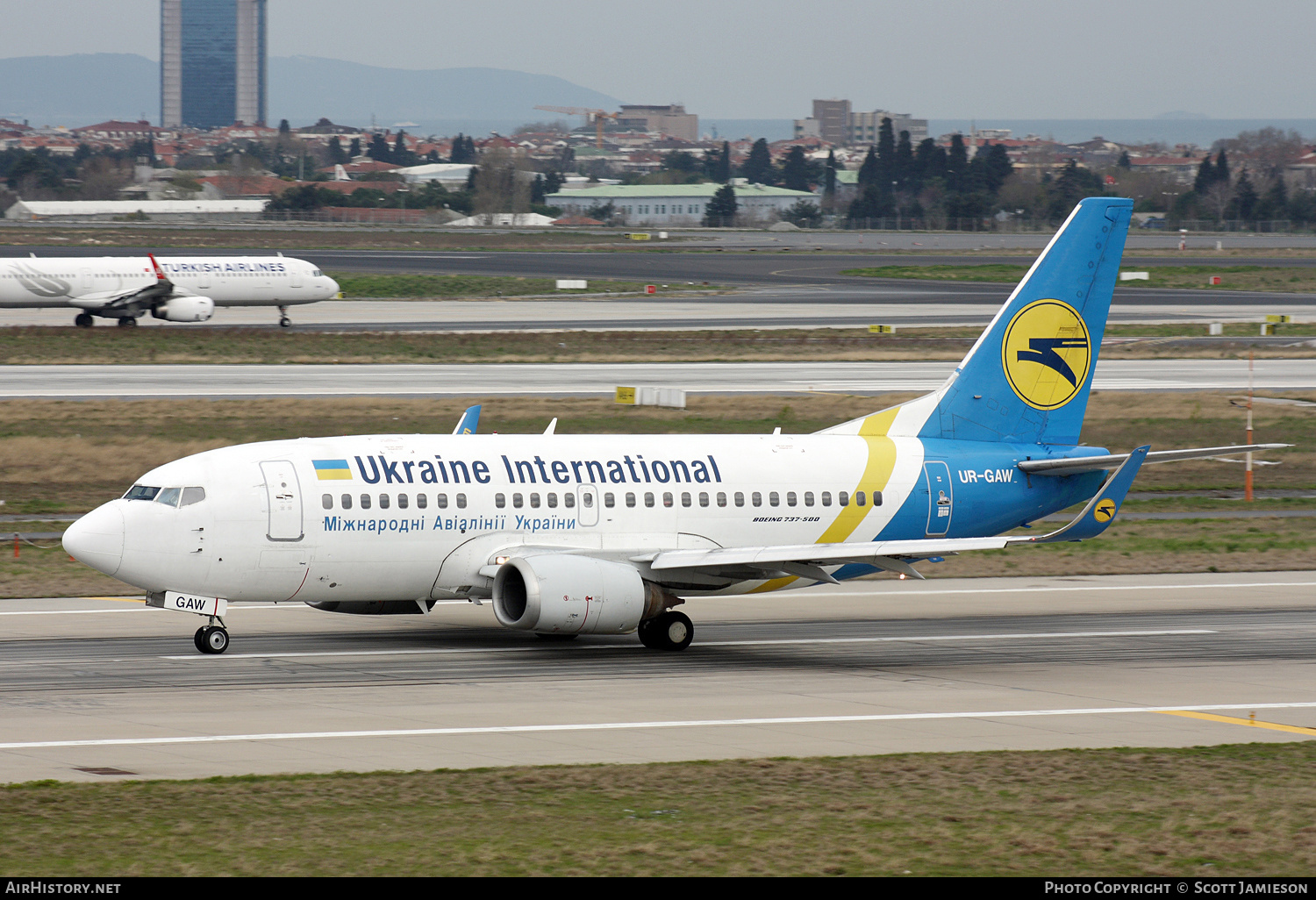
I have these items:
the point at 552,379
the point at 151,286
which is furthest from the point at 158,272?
the point at 552,379

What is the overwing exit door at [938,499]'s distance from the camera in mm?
32906

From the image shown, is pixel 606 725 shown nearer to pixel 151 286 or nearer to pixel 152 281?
pixel 151 286

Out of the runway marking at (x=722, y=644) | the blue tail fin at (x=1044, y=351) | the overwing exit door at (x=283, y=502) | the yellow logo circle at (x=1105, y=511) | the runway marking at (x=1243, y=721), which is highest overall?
the blue tail fin at (x=1044, y=351)

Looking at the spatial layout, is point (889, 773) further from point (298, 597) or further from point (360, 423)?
point (360, 423)

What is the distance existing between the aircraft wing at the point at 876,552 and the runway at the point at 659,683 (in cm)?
172

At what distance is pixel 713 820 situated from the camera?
57.1 feet

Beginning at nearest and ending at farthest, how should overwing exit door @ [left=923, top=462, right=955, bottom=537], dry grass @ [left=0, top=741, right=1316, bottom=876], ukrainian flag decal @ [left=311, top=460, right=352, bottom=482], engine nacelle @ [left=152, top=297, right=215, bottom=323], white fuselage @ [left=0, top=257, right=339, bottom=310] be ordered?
dry grass @ [left=0, top=741, right=1316, bottom=876] → ukrainian flag decal @ [left=311, top=460, right=352, bottom=482] → overwing exit door @ [left=923, top=462, right=955, bottom=537] → white fuselage @ [left=0, top=257, right=339, bottom=310] → engine nacelle @ [left=152, top=297, right=215, bottom=323]

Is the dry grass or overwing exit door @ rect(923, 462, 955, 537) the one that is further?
overwing exit door @ rect(923, 462, 955, 537)

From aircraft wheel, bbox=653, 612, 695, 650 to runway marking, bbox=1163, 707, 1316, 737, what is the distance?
353 inches

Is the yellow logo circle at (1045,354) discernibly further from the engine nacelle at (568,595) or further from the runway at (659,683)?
the engine nacelle at (568,595)

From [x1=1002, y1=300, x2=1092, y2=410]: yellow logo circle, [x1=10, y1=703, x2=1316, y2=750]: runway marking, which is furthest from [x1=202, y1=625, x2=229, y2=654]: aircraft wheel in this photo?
[x1=1002, y1=300, x2=1092, y2=410]: yellow logo circle

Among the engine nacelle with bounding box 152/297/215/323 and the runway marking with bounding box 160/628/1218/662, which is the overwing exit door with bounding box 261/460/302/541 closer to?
the runway marking with bounding box 160/628/1218/662

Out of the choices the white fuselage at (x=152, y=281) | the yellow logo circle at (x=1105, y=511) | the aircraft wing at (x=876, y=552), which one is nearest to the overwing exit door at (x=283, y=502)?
the aircraft wing at (x=876, y=552)

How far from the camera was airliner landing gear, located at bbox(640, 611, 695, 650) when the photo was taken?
30.1 meters
